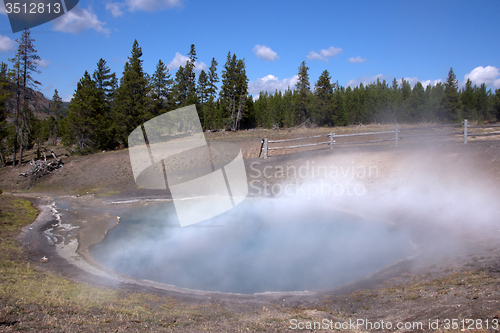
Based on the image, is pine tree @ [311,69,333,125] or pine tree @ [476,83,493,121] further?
pine tree @ [476,83,493,121]

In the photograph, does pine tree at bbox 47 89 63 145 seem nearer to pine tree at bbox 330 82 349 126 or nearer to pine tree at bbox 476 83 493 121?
pine tree at bbox 330 82 349 126

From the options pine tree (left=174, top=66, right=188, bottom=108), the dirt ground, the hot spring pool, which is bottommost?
the hot spring pool

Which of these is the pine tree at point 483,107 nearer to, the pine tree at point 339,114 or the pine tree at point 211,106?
the pine tree at point 339,114

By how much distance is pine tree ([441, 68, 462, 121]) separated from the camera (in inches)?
1800

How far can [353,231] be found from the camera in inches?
425

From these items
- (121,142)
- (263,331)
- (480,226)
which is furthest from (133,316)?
(121,142)

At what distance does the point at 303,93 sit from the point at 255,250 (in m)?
44.0

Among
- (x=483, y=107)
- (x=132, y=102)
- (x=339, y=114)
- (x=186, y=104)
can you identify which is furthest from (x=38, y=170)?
(x=483, y=107)

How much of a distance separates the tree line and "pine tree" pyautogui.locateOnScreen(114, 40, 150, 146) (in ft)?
0.33

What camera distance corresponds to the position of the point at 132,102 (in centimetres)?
3303

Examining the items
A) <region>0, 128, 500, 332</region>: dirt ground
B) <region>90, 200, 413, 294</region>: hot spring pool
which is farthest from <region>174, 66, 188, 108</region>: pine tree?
<region>90, 200, 413, 294</region>: hot spring pool

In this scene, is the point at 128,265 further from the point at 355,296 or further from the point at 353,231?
the point at 353,231

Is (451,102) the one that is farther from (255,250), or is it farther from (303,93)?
(255,250)

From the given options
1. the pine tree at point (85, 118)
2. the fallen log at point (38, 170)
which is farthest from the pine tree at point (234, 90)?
the fallen log at point (38, 170)
